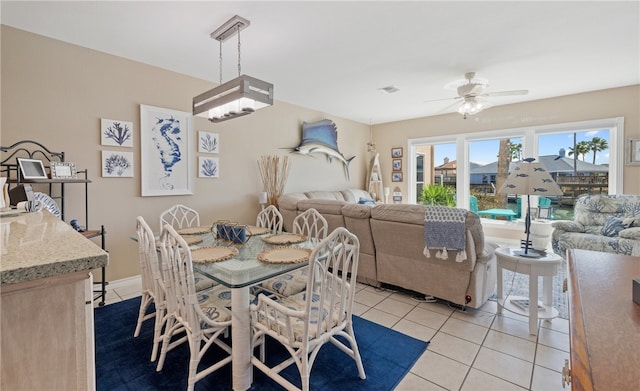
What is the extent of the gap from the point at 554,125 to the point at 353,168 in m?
3.63

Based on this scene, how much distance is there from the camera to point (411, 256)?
9.24ft

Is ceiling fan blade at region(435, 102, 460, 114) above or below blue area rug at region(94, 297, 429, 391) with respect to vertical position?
above

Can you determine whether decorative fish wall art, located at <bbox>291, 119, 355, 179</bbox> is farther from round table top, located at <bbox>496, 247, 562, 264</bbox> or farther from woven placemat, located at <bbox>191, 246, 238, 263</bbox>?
round table top, located at <bbox>496, 247, 562, 264</bbox>

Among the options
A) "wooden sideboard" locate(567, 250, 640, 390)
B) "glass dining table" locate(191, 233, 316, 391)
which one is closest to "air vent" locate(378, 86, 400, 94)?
"glass dining table" locate(191, 233, 316, 391)

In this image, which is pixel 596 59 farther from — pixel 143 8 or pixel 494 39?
pixel 143 8

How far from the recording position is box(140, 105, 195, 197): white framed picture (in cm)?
331

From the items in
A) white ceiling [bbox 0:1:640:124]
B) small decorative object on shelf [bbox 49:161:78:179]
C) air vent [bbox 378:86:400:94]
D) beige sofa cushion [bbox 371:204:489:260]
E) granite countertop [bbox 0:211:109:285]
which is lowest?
beige sofa cushion [bbox 371:204:489:260]

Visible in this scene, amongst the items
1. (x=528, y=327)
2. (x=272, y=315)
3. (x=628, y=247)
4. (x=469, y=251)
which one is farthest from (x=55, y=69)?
(x=628, y=247)

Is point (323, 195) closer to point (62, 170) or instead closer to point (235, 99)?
point (235, 99)

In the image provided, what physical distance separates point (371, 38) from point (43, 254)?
9.55 ft

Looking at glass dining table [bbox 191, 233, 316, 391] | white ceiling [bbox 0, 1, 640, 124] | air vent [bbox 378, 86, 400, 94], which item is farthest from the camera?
air vent [bbox 378, 86, 400, 94]

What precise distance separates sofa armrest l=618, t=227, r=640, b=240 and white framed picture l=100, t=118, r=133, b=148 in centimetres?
576

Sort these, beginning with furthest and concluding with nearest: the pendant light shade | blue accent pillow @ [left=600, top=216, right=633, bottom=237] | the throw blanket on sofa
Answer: blue accent pillow @ [left=600, top=216, right=633, bottom=237]
the throw blanket on sofa
the pendant light shade

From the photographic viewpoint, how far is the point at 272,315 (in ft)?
5.38
